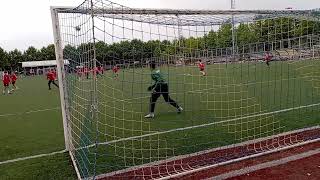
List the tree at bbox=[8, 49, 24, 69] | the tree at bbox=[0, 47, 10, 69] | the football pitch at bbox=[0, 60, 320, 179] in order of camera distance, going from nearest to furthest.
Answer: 1. the football pitch at bbox=[0, 60, 320, 179]
2. the tree at bbox=[0, 47, 10, 69]
3. the tree at bbox=[8, 49, 24, 69]

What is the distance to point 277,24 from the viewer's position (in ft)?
31.9

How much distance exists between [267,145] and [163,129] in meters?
2.78

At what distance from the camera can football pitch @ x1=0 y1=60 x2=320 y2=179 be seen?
734 centimetres

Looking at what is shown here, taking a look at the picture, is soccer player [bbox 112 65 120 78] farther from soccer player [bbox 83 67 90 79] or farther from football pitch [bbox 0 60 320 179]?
soccer player [bbox 83 67 90 79]

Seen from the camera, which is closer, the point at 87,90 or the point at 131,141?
the point at 87,90

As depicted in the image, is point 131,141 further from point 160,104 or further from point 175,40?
point 160,104

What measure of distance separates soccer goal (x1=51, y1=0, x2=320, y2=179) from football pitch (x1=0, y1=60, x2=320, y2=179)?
0.03 meters

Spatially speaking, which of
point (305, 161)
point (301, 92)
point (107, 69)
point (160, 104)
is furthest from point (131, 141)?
point (301, 92)

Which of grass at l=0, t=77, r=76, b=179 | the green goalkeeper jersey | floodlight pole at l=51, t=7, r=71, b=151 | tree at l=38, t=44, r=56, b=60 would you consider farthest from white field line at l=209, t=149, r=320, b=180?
tree at l=38, t=44, r=56, b=60

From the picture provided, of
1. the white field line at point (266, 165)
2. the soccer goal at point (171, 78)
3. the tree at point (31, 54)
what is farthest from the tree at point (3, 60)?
the white field line at point (266, 165)

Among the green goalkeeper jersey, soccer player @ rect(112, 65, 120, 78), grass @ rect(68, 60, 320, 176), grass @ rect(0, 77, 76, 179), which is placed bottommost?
grass @ rect(0, 77, 76, 179)

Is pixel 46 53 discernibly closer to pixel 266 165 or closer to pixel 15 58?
pixel 15 58

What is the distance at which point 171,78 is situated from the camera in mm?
9289

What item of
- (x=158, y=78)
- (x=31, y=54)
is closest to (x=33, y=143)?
(x=158, y=78)
